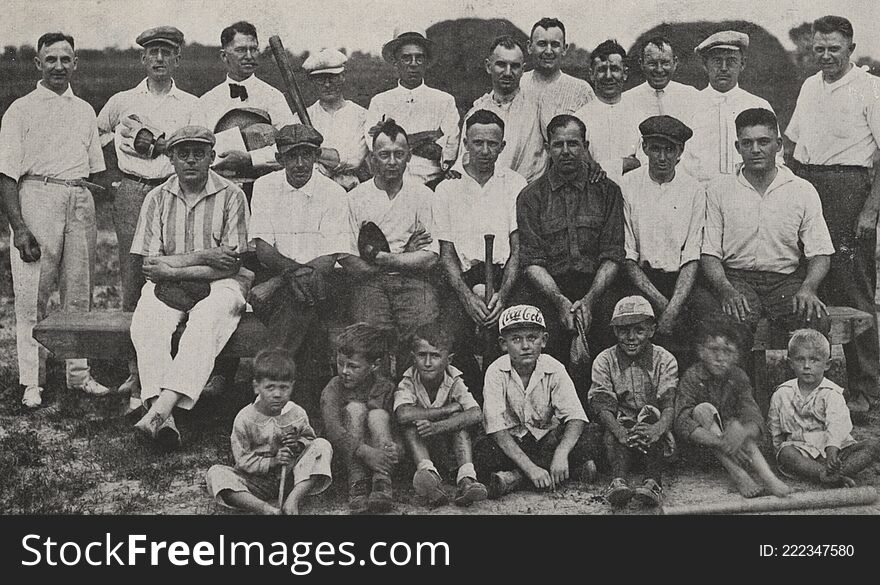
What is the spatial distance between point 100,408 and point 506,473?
244 cm

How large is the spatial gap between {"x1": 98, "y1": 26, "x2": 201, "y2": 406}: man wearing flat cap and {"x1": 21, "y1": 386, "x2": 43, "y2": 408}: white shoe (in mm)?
487

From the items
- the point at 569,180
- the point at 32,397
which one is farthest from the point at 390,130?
the point at 32,397

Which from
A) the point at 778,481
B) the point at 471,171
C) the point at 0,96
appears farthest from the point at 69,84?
the point at 778,481

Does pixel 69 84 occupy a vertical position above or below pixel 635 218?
above

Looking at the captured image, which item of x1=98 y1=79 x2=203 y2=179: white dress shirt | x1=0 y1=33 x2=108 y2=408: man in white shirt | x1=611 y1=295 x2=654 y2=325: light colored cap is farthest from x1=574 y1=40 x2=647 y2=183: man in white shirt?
x1=0 y1=33 x2=108 y2=408: man in white shirt

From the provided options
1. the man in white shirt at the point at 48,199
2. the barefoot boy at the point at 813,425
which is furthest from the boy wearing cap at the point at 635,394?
the man in white shirt at the point at 48,199

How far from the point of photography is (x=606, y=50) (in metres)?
6.32

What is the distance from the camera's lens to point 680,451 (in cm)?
616

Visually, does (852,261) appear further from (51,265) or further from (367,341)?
(51,265)

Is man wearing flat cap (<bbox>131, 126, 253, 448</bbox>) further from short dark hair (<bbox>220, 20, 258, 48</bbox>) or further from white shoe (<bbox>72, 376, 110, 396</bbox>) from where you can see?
short dark hair (<bbox>220, 20, 258, 48</bbox>)

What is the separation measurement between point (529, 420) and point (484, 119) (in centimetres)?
174

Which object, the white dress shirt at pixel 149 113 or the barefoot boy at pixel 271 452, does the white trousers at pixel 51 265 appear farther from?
the barefoot boy at pixel 271 452

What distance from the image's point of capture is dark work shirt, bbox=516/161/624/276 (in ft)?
20.0

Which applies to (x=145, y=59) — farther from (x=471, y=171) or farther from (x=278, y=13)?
(x=471, y=171)
